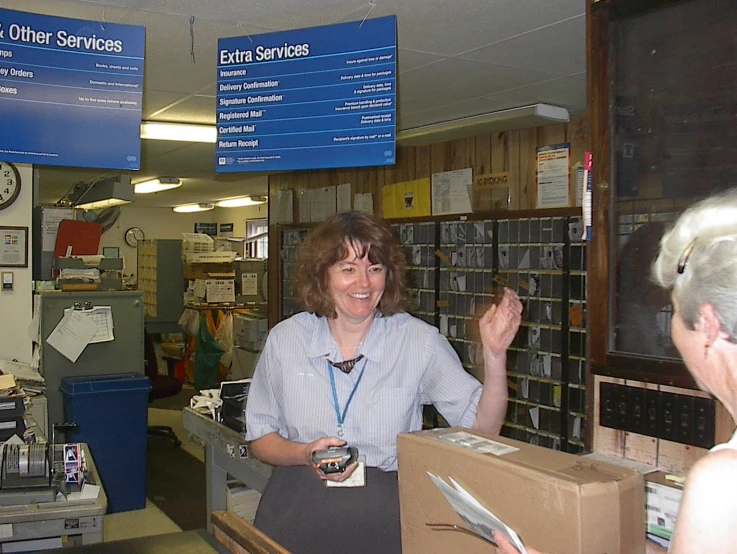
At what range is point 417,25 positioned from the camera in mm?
3363

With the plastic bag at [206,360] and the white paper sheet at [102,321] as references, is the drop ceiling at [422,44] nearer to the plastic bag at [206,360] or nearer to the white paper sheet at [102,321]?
the white paper sheet at [102,321]

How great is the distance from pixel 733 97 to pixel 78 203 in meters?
8.69

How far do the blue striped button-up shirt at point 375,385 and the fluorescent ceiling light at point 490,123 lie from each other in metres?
3.04

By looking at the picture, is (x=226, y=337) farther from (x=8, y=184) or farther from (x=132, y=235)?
(x=132, y=235)

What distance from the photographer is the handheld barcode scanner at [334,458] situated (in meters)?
A: 2.02

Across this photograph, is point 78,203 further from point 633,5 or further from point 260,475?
point 633,5

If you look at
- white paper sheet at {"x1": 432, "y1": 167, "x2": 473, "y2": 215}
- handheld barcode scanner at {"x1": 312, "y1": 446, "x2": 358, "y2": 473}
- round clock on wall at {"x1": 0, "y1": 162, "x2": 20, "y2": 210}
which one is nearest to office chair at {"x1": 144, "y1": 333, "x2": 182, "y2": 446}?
round clock on wall at {"x1": 0, "y1": 162, "x2": 20, "y2": 210}

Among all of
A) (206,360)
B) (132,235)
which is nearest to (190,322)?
(206,360)

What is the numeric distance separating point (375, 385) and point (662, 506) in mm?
857

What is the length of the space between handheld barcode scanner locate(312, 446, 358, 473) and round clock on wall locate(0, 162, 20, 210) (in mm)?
3912

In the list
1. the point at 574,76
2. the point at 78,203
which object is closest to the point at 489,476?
the point at 574,76

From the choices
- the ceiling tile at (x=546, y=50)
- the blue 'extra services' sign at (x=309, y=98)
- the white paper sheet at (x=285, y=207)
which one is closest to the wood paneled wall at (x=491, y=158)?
the ceiling tile at (x=546, y=50)

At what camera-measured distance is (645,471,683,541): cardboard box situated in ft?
6.30

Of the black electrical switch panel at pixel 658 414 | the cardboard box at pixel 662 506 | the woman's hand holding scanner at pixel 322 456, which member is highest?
the black electrical switch panel at pixel 658 414
